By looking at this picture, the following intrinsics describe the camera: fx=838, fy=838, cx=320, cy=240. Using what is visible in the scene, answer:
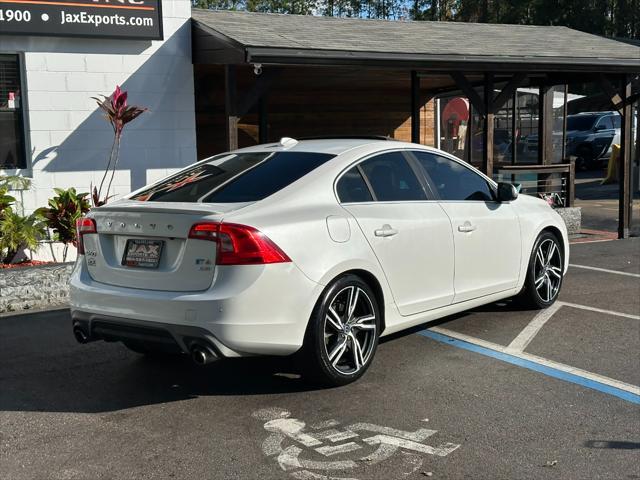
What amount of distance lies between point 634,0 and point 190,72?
41.2 metres

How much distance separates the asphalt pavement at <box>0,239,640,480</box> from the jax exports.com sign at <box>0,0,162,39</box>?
4.51 metres

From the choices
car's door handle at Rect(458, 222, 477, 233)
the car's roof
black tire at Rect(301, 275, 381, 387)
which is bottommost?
black tire at Rect(301, 275, 381, 387)

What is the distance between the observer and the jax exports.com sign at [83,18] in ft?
33.0

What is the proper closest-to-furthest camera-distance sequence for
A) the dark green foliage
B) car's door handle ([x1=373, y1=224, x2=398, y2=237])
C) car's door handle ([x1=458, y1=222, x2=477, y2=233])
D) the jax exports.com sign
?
car's door handle ([x1=373, y1=224, x2=398, y2=237]) → car's door handle ([x1=458, y1=222, x2=477, y2=233]) → the dark green foliage → the jax exports.com sign

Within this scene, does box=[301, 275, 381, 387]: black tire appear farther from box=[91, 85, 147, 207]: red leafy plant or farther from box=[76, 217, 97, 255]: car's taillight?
box=[91, 85, 147, 207]: red leafy plant

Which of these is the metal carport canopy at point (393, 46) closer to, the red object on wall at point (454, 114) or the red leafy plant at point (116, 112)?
the red leafy plant at point (116, 112)

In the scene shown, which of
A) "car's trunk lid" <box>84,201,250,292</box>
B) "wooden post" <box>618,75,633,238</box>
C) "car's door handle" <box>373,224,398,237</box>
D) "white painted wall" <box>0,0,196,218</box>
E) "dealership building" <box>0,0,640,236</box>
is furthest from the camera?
"wooden post" <box>618,75,633,238</box>

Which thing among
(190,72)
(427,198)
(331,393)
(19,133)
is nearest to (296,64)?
(190,72)

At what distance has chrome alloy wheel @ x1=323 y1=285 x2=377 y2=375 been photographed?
5449mm

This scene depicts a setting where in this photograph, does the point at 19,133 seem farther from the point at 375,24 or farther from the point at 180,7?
the point at 375,24

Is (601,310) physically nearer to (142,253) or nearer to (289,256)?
(289,256)

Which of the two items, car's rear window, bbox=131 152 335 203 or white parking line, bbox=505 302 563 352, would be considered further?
white parking line, bbox=505 302 563 352

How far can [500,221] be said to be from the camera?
7.08 metres

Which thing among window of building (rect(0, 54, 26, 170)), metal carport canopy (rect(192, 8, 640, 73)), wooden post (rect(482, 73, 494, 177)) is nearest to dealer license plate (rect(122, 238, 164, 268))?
metal carport canopy (rect(192, 8, 640, 73))
